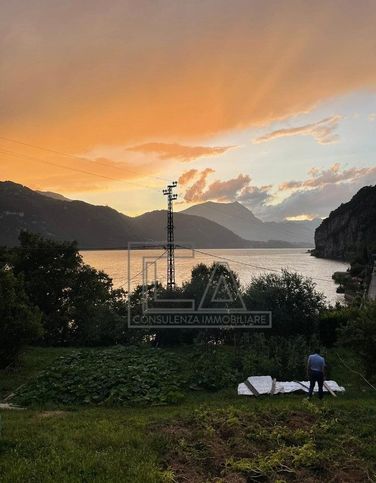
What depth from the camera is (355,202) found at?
17925 centimetres

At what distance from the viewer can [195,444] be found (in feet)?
27.5

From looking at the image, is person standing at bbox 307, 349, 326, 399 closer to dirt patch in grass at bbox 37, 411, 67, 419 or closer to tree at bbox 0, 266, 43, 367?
dirt patch in grass at bbox 37, 411, 67, 419

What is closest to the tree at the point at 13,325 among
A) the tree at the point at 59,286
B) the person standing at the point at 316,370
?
the tree at the point at 59,286

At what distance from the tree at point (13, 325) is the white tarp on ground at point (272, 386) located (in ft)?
32.4

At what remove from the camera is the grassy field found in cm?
712

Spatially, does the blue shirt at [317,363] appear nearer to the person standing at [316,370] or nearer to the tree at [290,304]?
the person standing at [316,370]

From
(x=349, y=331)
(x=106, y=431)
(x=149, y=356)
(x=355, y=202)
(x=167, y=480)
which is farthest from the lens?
(x=355, y=202)

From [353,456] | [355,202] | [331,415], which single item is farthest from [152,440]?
[355,202]

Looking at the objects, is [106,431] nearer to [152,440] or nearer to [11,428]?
[152,440]

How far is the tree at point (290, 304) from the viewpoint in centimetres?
2270

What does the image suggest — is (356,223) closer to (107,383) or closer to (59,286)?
(59,286)

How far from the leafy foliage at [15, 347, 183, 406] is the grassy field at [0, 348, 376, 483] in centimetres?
169

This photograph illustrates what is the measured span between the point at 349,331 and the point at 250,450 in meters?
9.69

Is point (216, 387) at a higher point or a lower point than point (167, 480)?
lower
